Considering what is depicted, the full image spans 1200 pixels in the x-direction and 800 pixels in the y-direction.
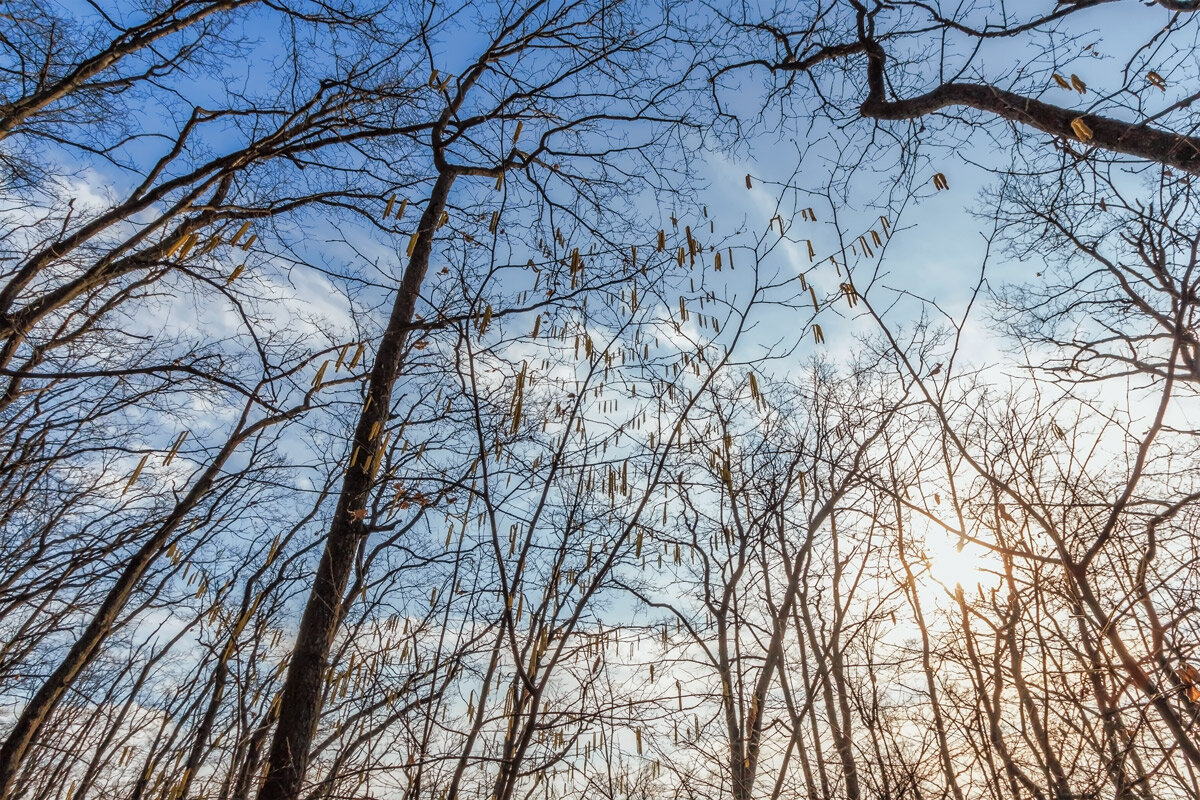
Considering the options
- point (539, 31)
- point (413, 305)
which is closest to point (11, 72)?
point (413, 305)

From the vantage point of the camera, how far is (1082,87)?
9.55 feet

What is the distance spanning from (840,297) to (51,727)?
36.5 ft

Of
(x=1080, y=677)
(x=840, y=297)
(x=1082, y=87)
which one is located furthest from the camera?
(x=1082, y=87)

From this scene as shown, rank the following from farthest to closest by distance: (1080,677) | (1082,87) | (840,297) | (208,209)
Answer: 1. (208,209)
2. (1082,87)
3. (840,297)
4. (1080,677)

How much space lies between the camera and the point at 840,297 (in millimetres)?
2328

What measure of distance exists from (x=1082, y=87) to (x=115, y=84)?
672cm

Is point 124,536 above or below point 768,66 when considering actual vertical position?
below

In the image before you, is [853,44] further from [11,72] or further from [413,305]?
[11,72]

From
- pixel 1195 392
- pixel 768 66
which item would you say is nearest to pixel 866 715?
pixel 1195 392

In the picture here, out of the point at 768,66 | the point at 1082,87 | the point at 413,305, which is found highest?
the point at 768,66

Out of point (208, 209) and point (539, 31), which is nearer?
point (208, 209)

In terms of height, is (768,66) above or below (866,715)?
above

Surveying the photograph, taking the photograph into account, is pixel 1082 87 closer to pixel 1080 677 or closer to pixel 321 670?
pixel 1080 677

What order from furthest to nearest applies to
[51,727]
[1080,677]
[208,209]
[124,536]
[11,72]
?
[51,727], [124,536], [208,209], [11,72], [1080,677]
